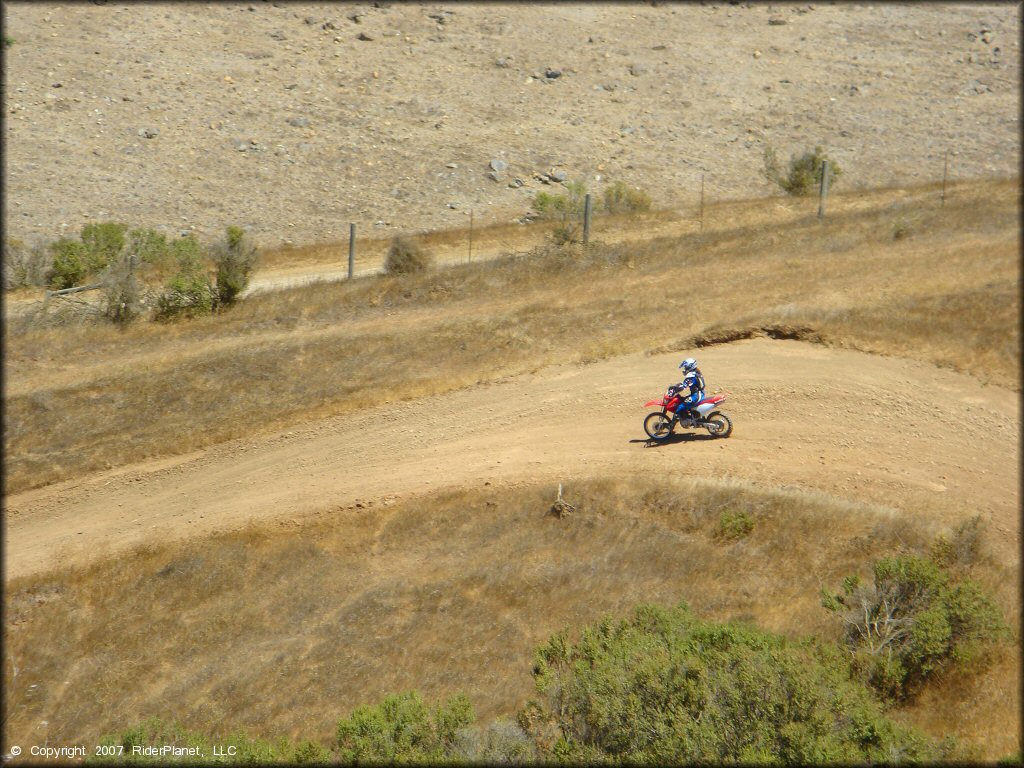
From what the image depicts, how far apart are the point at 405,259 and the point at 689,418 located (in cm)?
1351

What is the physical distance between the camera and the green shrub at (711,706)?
495 inches

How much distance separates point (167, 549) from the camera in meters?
20.1

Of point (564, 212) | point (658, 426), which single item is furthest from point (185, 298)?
point (658, 426)

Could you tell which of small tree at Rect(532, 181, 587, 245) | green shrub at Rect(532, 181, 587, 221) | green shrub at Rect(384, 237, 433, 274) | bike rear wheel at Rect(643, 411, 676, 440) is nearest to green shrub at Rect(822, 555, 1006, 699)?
bike rear wheel at Rect(643, 411, 676, 440)

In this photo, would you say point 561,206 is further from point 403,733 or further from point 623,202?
point 403,733

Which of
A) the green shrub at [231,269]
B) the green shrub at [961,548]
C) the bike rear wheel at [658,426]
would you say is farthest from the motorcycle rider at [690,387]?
the green shrub at [231,269]

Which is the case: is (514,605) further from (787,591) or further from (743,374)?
(743,374)

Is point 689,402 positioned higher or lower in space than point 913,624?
higher

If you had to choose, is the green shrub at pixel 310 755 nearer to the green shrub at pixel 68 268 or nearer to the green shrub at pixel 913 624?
the green shrub at pixel 913 624

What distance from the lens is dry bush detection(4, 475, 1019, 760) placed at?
16766mm

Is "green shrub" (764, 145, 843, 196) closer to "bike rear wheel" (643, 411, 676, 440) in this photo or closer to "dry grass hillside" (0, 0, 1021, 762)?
"dry grass hillside" (0, 0, 1021, 762)

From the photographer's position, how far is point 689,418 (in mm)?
19984

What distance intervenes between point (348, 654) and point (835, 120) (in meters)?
46.3

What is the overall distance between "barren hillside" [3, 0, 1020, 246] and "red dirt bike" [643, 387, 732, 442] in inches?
947
